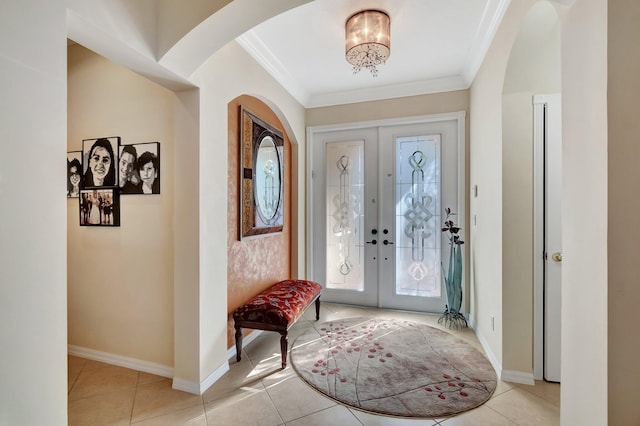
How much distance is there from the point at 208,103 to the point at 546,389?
323cm

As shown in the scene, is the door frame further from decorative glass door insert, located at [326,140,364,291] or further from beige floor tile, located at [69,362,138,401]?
beige floor tile, located at [69,362,138,401]

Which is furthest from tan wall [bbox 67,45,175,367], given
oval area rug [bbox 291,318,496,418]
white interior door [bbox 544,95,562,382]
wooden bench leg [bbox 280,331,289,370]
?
white interior door [bbox 544,95,562,382]

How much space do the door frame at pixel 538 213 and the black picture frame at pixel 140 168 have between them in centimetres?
285

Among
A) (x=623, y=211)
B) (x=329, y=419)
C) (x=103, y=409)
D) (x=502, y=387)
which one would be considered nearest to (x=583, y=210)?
(x=623, y=211)

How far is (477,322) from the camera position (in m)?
2.95

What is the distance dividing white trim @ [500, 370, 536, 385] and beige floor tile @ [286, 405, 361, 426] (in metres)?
1.24

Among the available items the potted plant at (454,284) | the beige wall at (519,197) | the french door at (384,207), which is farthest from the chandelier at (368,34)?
the potted plant at (454,284)

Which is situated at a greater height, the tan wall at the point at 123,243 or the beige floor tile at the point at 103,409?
the tan wall at the point at 123,243

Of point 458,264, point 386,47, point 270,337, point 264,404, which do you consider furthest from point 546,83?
point 270,337

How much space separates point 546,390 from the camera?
6.69 ft

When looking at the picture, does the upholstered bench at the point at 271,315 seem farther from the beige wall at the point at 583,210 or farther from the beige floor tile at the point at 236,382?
the beige wall at the point at 583,210

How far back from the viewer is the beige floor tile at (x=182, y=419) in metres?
1.75

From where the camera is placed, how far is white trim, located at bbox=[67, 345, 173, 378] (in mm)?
2268

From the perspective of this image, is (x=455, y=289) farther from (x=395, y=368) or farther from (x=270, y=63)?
(x=270, y=63)
